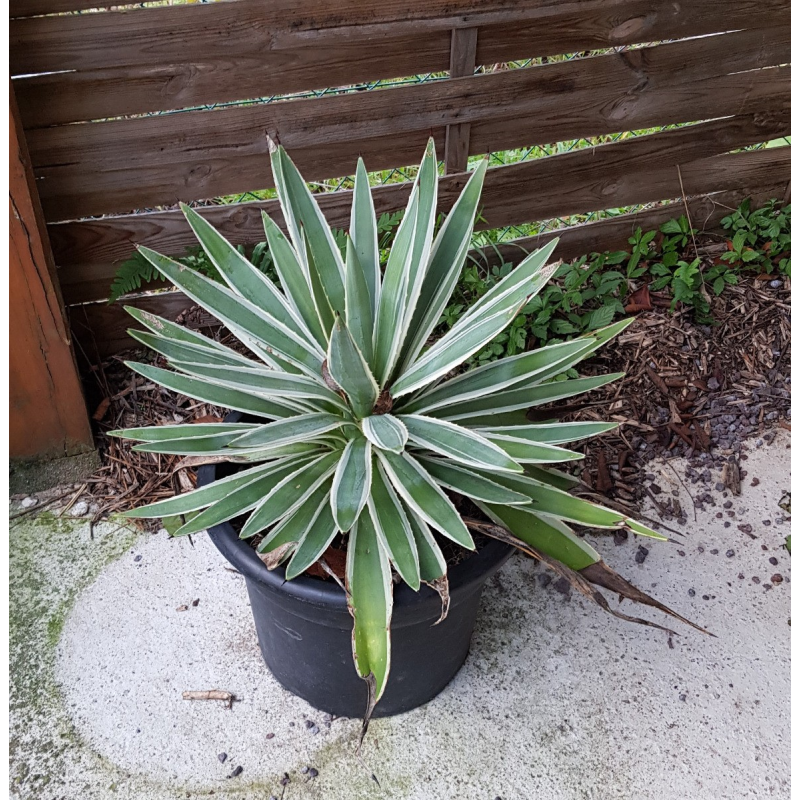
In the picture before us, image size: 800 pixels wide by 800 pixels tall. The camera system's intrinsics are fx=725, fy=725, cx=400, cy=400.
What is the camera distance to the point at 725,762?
6.18 ft

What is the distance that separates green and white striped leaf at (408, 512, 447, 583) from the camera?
1498mm

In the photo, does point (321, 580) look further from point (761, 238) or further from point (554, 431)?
point (761, 238)

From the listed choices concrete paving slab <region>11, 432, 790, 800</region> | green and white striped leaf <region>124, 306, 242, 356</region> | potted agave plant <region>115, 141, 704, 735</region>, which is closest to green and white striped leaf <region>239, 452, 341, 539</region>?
potted agave plant <region>115, 141, 704, 735</region>

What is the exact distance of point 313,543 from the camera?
4.98ft

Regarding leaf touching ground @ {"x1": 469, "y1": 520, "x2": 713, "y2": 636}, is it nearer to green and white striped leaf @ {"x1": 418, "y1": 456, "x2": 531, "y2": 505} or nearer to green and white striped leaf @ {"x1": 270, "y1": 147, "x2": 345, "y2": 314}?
green and white striped leaf @ {"x1": 418, "y1": 456, "x2": 531, "y2": 505}

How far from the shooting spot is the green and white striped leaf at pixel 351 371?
127 cm

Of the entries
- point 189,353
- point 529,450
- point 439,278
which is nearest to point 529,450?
point 529,450

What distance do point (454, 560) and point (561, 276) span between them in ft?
Answer: 5.15

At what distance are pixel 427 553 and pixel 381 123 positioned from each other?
1.59 meters

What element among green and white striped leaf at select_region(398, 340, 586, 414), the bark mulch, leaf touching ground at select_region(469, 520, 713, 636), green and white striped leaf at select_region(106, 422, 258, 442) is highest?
green and white striped leaf at select_region(398, 340, 586, 414)

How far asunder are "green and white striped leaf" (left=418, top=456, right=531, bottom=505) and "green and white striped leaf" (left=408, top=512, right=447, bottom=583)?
103mm

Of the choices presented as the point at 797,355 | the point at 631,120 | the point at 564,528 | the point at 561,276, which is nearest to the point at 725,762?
the point at 564,528

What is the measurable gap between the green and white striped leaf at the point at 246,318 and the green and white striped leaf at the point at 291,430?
0.12 metres

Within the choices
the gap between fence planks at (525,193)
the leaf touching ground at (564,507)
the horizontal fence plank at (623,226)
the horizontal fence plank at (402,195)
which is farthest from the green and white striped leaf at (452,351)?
the horizontal fence plank at (623,226)
